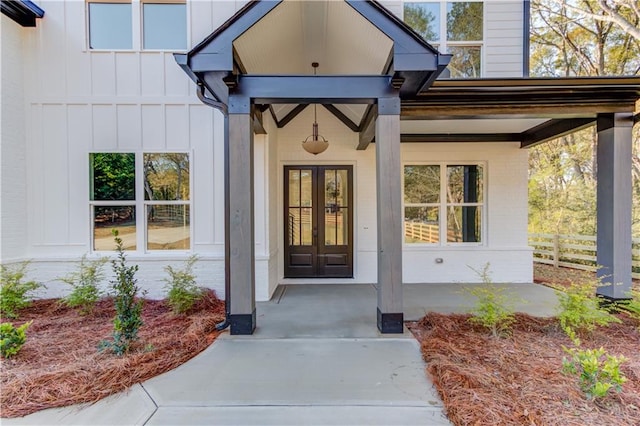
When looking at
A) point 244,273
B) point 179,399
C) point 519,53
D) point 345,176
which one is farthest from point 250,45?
point 519,53

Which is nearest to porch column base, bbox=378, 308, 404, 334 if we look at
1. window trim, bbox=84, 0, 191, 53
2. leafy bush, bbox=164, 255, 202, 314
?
leafy bush, bbox=164, 255, 202, 314

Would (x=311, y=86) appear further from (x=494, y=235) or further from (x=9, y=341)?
(x=494, y=235)

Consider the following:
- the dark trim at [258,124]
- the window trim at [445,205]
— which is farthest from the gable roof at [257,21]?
the window trim at [445,205]

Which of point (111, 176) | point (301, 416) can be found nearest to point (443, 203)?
point (301, 416)

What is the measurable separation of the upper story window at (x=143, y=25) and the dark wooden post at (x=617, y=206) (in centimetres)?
673

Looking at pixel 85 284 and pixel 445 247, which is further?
pixel 445 247

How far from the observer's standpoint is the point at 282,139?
6.57 m

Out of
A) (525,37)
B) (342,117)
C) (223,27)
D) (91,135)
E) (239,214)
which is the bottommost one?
(239,214)

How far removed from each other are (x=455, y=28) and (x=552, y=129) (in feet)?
8.35

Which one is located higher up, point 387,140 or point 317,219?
point 387,140

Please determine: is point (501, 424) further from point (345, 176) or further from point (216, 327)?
point (345, 176)

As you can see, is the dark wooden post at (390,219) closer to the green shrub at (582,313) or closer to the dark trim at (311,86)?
the dark trim at (311,86)

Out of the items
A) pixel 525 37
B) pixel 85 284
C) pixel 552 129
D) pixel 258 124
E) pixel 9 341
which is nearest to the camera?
pixel 9 341

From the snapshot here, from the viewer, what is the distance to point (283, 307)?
15.7 feet
